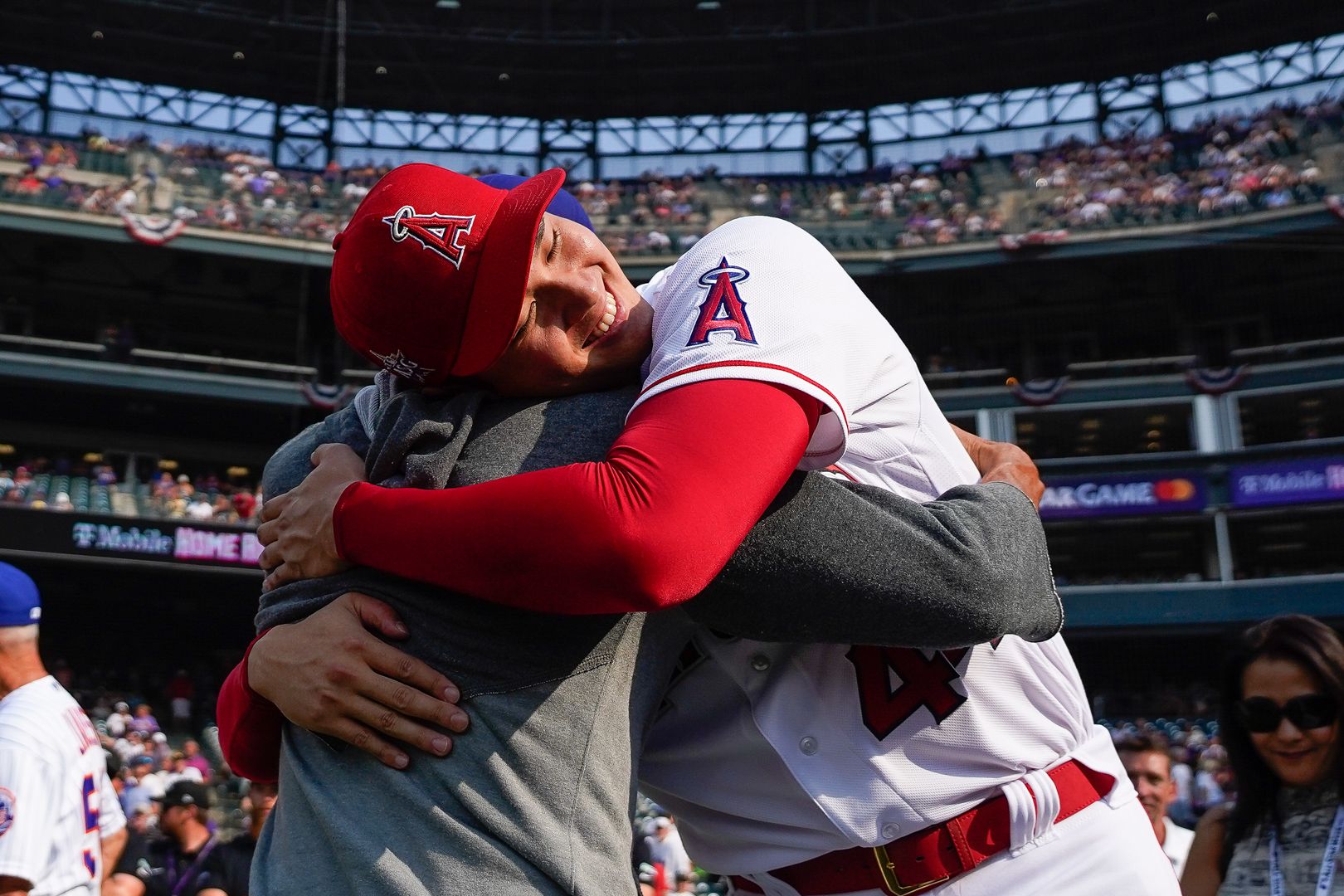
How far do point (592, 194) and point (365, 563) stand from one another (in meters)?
26.9

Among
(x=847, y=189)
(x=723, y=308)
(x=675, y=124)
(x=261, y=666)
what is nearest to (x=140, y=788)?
(x=261, y=666)

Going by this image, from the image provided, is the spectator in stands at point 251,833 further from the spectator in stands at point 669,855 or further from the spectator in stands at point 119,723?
the spectator in stands at point 119,723

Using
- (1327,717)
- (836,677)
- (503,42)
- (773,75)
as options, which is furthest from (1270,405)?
(836,677)

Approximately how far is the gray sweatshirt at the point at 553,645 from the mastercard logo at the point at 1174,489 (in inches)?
843

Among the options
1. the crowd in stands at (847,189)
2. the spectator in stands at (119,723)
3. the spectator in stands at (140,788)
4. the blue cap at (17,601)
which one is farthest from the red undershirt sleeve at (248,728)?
the crowd in stands at (847,189)

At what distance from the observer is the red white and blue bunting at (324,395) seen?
23.8m

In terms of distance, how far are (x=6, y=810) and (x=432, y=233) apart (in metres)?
2.69

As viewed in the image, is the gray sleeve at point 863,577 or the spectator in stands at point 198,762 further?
the spectator in stands at point 198,762

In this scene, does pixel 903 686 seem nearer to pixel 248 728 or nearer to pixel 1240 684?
pixel 248 728

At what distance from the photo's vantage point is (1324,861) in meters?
2.84

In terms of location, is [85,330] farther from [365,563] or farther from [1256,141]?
[365,563]

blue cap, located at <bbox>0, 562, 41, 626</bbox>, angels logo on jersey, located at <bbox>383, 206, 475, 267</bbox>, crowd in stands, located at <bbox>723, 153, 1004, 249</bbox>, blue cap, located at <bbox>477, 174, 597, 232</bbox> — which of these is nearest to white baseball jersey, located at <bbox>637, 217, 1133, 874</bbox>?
blue cap, located at <bbox>477, 174, 597, 232</bbox>

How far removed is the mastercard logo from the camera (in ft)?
69.6

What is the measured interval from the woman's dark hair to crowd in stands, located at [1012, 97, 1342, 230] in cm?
2234
